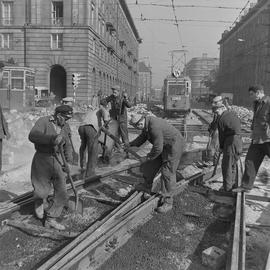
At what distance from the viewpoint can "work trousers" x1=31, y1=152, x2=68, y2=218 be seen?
17.9ft

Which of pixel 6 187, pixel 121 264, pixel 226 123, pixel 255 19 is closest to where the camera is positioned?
pixel 121 264

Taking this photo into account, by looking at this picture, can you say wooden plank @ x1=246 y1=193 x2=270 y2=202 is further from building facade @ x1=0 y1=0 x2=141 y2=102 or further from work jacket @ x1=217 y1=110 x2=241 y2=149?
building facade @ x1=0 y1=0 x2=141 y2=102

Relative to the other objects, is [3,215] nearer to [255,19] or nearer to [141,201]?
[141,201]

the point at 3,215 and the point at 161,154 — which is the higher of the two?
the point at 161,154

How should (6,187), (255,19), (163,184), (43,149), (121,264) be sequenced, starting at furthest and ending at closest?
(255,19) < (6,187) < (163,184) < (43,149) < (121,264)

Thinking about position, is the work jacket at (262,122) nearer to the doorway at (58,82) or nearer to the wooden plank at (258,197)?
the wooden plank at (258,197)

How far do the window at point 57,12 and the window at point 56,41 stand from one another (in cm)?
122

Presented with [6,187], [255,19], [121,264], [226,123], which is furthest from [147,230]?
[255,19]

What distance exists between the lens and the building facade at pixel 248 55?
57.4 metres

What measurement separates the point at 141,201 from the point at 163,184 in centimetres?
44

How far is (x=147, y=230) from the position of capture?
548cm

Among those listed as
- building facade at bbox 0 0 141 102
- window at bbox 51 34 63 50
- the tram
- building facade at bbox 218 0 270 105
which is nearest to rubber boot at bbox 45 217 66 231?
the tram

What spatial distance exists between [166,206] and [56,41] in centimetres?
3662

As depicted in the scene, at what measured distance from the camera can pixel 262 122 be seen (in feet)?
22.6
